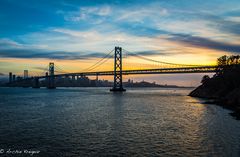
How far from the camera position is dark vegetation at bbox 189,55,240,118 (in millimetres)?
47759

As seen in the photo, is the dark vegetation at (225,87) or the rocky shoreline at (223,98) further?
the dark vegetation at (225,87)

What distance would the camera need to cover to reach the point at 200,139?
19.5m

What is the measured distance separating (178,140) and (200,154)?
3.64 m

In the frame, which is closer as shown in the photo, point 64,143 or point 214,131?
point 64,143

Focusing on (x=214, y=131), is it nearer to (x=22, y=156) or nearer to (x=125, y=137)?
(x=125, y=137)

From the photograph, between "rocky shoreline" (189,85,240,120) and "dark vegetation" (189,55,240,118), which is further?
"dark vegetation" (189,55,240,118)

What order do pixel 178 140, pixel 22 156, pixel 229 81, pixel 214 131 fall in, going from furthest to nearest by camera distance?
pixel 229 81 → pixel 214 131 → pixel 178 140 → pixel 22 156

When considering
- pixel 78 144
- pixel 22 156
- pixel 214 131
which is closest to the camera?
pixel 22 156

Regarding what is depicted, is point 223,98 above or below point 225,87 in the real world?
below

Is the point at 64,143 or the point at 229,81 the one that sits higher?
the point at 229,81

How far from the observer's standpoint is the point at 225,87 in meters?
63.8

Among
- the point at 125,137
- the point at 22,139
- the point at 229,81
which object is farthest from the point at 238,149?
the point at 229,81

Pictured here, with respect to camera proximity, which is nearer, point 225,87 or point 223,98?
point 223,98

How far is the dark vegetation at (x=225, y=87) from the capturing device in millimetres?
47759
